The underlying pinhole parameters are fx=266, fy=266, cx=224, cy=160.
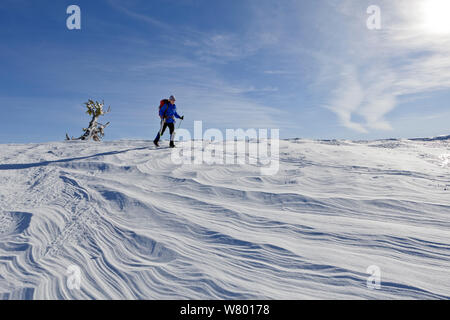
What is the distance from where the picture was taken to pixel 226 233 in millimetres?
2783

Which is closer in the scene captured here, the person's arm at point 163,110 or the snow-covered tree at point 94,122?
the person's arm at point 163,110

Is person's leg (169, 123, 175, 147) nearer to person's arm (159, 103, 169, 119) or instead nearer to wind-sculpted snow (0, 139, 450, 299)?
person's arm (159, 103, 169, 119)

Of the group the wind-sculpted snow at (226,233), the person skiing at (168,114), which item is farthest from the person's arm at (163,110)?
the wind-sculpted snow at (226,233)

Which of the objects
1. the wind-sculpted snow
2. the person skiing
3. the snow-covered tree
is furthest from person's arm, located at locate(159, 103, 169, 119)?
the snow-covered tree

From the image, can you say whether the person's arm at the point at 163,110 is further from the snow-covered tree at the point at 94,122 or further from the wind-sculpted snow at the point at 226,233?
the snow-covered tree at the point at 94,122

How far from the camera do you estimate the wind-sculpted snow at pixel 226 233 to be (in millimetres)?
2053

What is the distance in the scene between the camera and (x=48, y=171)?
16.3 ft

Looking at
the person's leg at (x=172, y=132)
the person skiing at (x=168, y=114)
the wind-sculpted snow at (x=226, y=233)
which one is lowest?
the wind-sculpted snow at (x=226, y=233)

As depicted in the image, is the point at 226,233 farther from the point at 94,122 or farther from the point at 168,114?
the point at 94,122

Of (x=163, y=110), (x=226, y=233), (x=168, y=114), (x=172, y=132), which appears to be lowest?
(x=226, y=233)

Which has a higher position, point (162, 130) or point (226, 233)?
point (162, 130)

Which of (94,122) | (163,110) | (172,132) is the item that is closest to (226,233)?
(172,132)
